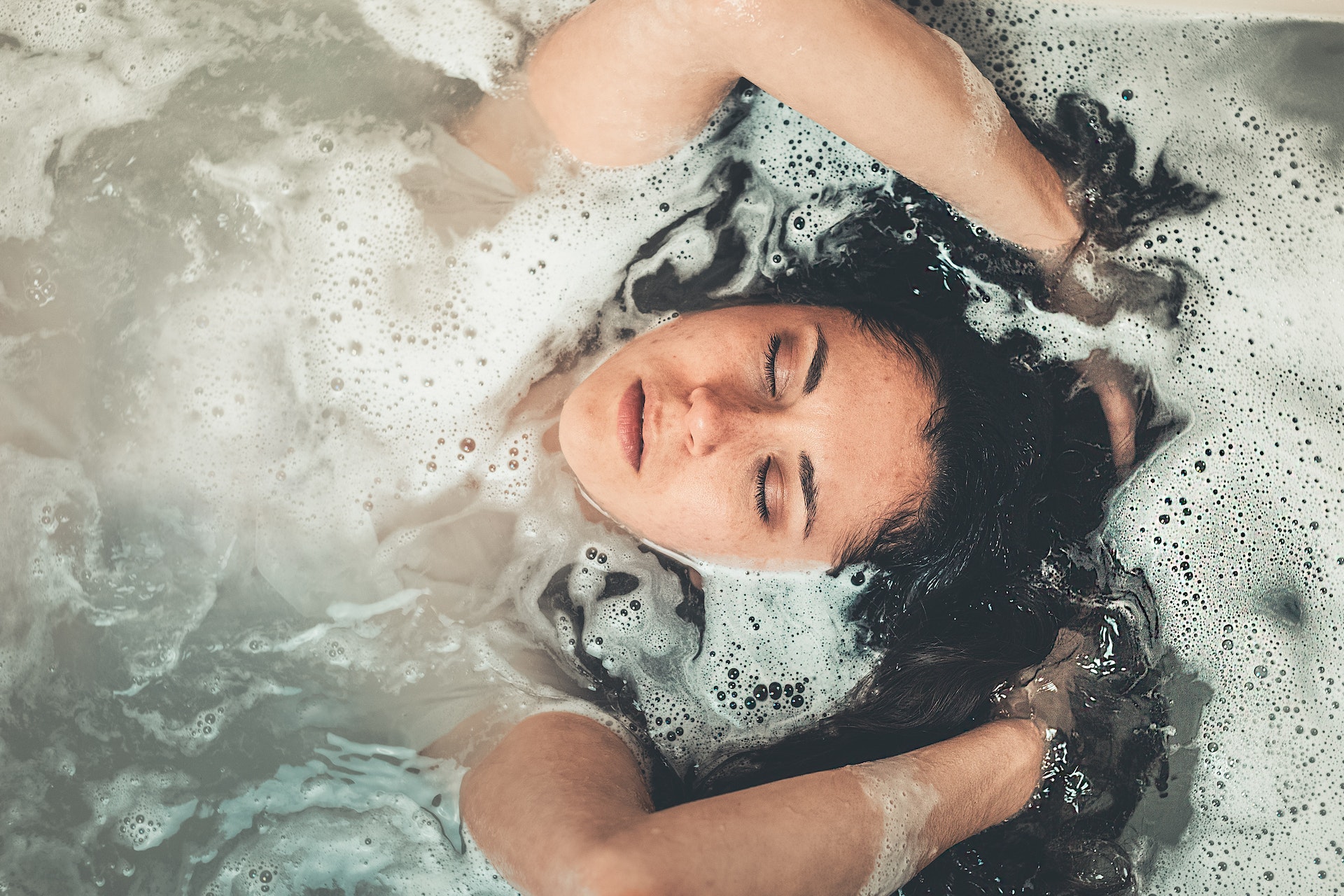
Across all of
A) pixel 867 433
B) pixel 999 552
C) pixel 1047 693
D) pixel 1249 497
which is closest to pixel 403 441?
pixel 867 433

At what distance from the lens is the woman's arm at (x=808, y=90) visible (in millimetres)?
1045

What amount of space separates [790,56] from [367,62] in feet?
2.55

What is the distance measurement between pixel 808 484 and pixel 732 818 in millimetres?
397

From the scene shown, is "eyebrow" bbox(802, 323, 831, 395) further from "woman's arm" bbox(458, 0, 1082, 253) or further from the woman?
"woman's arm" bbox(458, 0, 1082, 253)

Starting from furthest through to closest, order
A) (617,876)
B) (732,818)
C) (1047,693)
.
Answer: (1047,693)
(732,818)
(617,876)

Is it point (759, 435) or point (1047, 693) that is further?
point (1047, 693)

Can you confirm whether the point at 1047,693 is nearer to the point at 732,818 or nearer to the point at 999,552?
the point at 999,552

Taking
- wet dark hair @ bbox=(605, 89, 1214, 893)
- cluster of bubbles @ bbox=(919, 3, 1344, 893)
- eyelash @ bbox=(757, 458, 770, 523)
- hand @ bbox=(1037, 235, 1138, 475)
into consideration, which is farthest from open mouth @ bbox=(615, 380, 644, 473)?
hand @ bbox=(1037, 235, 1138, 475)

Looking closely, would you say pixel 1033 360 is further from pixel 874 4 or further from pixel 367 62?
pixel 367 62

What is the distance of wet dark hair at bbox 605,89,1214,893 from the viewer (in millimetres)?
1233

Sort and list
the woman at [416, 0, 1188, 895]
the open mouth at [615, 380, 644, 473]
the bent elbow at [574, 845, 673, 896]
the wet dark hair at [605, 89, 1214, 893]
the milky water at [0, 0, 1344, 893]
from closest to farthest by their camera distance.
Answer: the bent elbow at [574, 845, 673, 896], the woman at [416, 0, 1188, 895], the open mouth at [615, 380, 644, 473], the wet dark hair at [605, 89, 1214, 893], the milky water at [0, 0, 1344, 893]

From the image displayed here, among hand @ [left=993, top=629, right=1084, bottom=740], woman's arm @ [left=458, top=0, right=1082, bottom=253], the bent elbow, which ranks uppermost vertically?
woman's arm @ [left=458, top=0, right=1082, bottom=253]

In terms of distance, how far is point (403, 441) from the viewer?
55.3 inches

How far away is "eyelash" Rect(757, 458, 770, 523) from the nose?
65mm
